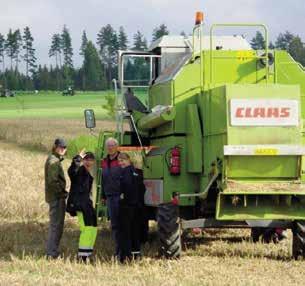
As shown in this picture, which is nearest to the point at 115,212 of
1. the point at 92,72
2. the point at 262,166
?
the point at 262,166

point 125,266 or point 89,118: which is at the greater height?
point 89,118

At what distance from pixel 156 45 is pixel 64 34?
5822 inches

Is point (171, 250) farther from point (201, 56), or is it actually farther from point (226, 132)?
point (201, 56)

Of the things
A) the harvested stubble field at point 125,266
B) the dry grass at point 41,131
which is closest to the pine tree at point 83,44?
the dry grass at point 41,131

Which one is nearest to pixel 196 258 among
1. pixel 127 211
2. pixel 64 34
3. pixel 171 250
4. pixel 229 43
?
pixel 171 250

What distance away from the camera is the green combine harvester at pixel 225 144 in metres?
9.20

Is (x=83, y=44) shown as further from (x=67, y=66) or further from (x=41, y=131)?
(x=41, y=131)

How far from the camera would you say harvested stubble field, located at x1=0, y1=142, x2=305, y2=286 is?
834 centimetres

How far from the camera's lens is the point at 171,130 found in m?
10.2

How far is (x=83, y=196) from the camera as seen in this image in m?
10.4

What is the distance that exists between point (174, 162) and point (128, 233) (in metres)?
1.21

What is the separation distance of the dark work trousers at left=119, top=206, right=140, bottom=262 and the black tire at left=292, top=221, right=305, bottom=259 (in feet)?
7.35

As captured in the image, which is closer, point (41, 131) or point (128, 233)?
point (128, 233)

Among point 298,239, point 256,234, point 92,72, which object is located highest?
point 92,72
